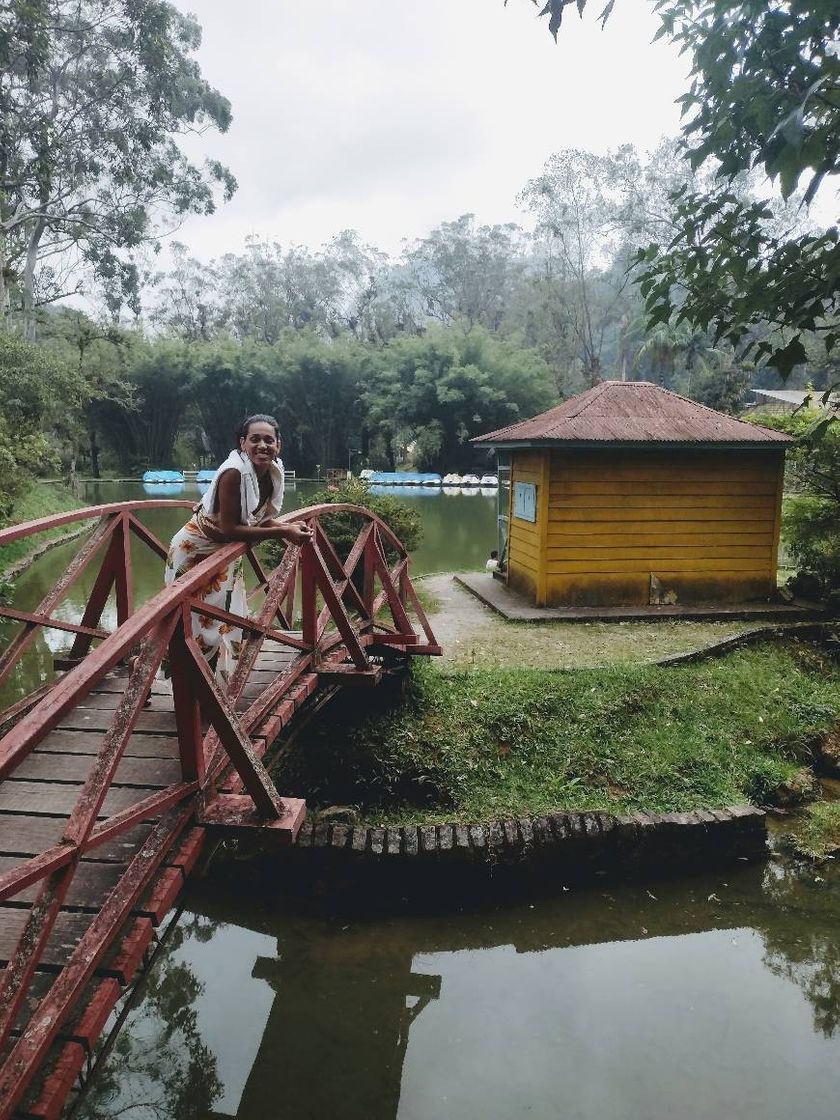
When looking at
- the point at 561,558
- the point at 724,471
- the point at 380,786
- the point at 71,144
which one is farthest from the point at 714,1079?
the point at 71,144

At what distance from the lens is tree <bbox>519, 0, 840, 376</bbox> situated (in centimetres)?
220

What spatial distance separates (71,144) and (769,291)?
25.6m

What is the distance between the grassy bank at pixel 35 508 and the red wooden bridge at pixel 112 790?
865cm

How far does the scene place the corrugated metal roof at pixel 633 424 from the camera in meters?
9.80

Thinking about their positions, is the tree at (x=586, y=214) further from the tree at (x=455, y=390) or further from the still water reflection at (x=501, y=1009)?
the still water reflection at (x=501, y=1009)

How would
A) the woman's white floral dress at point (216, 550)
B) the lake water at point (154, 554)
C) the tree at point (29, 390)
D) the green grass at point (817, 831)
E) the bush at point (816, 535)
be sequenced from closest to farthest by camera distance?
the woman's white floral dress at point (216, 550) → the green grass at point (817, 831) → the bush at point (816, 535) → the lake water at point (154, 554) → the tree at point (29, 390)

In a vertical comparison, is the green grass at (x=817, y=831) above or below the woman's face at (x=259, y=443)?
below

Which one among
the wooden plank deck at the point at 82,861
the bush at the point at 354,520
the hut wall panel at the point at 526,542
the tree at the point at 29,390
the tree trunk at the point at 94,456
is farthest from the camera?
the tree trunk at the point at 94,456

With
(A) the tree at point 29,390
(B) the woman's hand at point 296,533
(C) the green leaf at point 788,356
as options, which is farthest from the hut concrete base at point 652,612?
(A) the tree at point 29,390

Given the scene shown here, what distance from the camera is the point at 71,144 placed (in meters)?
22.4

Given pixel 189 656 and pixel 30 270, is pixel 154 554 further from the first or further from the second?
pixel 189 656

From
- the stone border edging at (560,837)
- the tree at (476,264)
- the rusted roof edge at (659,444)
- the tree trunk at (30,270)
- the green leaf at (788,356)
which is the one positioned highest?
the tree at (476,264)

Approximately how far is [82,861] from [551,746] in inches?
172

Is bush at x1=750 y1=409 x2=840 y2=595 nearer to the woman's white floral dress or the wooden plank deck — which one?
the woman's white floral dress
